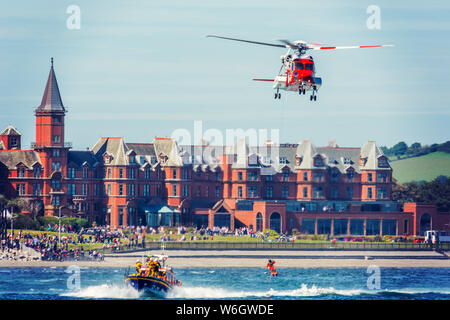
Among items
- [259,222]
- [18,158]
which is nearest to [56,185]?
[18,158]

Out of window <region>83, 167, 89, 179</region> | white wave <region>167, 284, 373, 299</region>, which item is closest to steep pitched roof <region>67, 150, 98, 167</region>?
window <region>83, 167, 89, 179</region>

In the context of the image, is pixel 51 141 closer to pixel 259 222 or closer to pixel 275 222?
pixel 259 222

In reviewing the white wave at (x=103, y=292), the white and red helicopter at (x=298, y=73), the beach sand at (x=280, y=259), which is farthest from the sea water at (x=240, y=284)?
the white and red helicopter at (x=298, y=73)

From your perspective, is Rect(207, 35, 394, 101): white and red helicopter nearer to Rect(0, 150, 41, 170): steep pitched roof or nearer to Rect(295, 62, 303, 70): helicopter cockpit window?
Rect(295, 62, 303, 70): helicopter cockpit window

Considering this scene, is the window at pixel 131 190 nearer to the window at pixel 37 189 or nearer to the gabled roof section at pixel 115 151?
the gabled roof section at pixel 115 151

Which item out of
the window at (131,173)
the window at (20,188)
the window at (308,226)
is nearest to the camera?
the window at (20,188)

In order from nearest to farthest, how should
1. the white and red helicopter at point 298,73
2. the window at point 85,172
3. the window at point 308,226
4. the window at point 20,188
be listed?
the white and red helicopter at point 298,73 < the window at point 20,188 < the window at point 85,172 < the window at point 308,226
